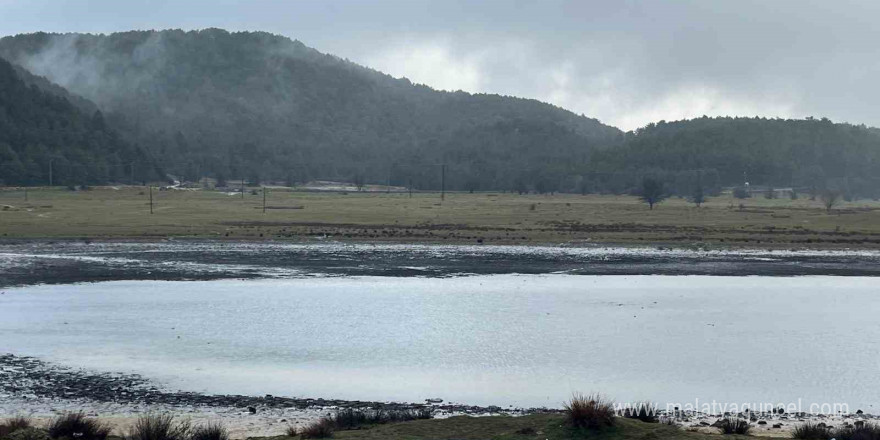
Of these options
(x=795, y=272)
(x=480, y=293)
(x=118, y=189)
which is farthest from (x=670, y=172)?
(x=480, y=293)

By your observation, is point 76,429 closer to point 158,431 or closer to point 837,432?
point 158,431

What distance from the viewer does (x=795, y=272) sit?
43000mm

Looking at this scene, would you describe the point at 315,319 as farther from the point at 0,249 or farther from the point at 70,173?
the point at 70,173

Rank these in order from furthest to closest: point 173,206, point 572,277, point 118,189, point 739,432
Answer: point 118,189
point 173,206
point 572,277
point 739,432

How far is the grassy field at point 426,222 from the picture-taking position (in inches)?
2357

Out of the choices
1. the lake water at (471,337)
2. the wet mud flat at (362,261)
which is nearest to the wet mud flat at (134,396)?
the lake water at (471,337)

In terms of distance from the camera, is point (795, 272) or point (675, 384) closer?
point (675, 384)

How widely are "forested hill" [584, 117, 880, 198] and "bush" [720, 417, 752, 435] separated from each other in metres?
125

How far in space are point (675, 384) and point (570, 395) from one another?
2.50 metres

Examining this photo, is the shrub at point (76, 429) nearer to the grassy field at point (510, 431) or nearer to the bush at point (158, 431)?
the bush at point (158, 431)

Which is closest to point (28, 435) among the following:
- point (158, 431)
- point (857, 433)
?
point (158, 431)

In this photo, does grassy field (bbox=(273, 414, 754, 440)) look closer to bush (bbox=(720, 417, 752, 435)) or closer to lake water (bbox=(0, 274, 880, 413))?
bush (bbox=(720, 417, 752, 435))

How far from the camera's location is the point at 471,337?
83.9 feet

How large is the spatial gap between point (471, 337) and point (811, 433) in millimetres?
11965
